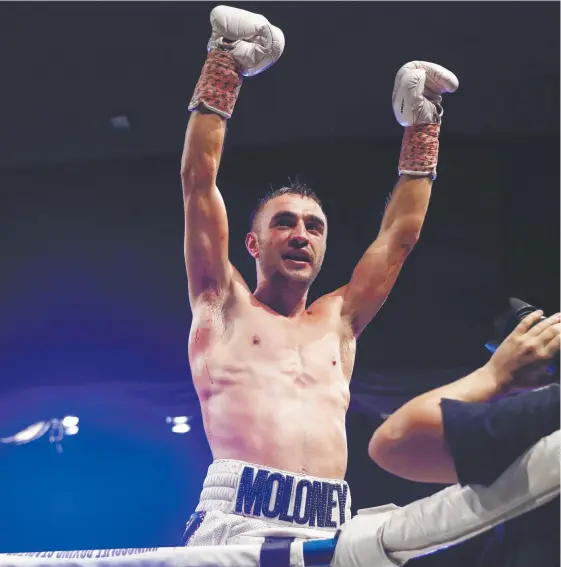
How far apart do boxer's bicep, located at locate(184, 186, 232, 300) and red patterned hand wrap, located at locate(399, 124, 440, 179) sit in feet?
1.91

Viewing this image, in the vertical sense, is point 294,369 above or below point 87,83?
below

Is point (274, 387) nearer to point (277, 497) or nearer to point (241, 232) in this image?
point (277, 497)

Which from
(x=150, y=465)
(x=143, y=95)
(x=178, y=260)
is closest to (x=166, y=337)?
(x=178, y=260)

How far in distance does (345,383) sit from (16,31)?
177 cm

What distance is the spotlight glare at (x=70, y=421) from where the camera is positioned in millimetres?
3585

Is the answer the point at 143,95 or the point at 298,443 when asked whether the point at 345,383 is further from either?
the point at 143,95

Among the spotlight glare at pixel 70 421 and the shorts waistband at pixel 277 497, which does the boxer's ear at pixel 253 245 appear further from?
the spotlight glare at pixel 70 421

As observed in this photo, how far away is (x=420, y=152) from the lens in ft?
7.34

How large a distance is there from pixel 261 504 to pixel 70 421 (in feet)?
7.05

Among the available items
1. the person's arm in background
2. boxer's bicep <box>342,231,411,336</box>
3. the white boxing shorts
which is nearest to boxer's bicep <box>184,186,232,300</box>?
boxer's bicep <box>342,231,411,336</box>

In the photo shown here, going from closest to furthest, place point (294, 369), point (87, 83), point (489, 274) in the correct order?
1. point (294, 369)
2. point (87, 83)
3. point (489, 274)

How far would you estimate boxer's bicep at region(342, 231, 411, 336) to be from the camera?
2.12 meters

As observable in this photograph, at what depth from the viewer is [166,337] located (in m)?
3.48

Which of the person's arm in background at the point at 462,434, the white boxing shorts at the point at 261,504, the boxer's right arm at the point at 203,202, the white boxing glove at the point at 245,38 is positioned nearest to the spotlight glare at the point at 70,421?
the boxer's right arm at the point at 203,202
